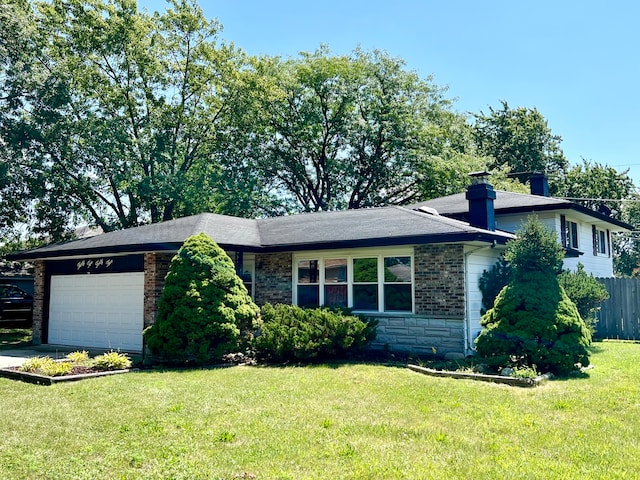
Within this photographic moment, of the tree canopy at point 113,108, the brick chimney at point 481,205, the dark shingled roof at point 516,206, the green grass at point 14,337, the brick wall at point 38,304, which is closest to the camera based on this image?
the brick chimney at point 481,205

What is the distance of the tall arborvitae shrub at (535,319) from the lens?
952 centimetres

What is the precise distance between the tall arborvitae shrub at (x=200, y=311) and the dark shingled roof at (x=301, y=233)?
4.59ft

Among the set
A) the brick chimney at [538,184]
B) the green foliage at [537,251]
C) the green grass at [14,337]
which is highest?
the brick chimney at [538,184]

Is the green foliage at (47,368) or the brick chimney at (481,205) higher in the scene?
the brick chimney at (481,205)

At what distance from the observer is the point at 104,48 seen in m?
22.3

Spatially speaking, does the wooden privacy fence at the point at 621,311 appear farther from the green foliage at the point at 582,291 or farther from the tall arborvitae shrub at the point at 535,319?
the tall arborvitae shrub at the point at 535,319

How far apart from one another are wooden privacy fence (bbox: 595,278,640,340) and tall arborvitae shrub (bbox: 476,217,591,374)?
25.5ft

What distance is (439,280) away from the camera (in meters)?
12.0

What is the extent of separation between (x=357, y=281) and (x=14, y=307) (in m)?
14.4

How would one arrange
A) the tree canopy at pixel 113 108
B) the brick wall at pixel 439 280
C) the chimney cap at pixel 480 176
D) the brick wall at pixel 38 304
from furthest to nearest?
Answer: the tree canopy at pixel 113 108 → the brick wall at pixel 38 304 → the chimney cap at pixel 480 176 → the brick wall at pixel 439 280

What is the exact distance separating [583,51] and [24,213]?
2071 centimetres

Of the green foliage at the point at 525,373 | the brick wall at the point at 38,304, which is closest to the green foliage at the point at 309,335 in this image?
the green foliage at the point at 525,373

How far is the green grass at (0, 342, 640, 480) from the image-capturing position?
4.83m

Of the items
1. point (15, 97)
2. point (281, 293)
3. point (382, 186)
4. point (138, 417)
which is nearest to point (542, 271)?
point (281, 293)
